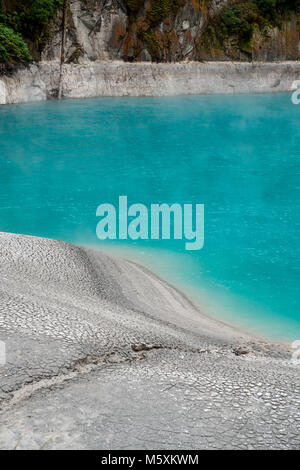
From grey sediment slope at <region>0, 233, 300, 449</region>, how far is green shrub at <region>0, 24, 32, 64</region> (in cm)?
2954

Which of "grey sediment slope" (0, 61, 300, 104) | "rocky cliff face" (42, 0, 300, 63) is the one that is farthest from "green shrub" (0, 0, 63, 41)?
"grey sediment slope" (0, 61, 300, 104)

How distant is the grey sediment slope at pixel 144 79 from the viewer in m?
34.2

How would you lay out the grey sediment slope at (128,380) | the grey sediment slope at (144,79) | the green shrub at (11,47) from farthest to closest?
1. the grey sediment slope at (144,79)
2. the green shrub at (11,47)
3. the grey sediment slope at (128,380)

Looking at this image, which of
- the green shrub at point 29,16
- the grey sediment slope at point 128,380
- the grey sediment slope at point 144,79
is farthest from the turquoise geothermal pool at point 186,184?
the green shrub at point 29,16

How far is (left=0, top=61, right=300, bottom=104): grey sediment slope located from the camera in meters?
34.2

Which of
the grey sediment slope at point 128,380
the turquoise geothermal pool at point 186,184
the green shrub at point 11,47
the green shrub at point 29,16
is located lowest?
the grey sediment slope at point 128,380

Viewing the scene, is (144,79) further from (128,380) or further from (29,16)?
(128,380)

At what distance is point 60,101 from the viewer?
35312mm

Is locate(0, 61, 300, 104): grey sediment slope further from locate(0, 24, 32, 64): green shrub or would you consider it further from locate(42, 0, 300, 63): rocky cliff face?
locate(42, 0, 300, 63): rocky cliff face

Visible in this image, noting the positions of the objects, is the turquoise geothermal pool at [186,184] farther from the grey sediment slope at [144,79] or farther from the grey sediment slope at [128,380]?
the grey sediment slope at [128,380]

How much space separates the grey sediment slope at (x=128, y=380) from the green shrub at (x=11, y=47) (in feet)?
96.9

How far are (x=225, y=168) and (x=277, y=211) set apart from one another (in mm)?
5458

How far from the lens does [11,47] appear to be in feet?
108

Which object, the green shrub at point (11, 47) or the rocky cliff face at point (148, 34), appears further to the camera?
the rocky cliff face at point (148, 34)
